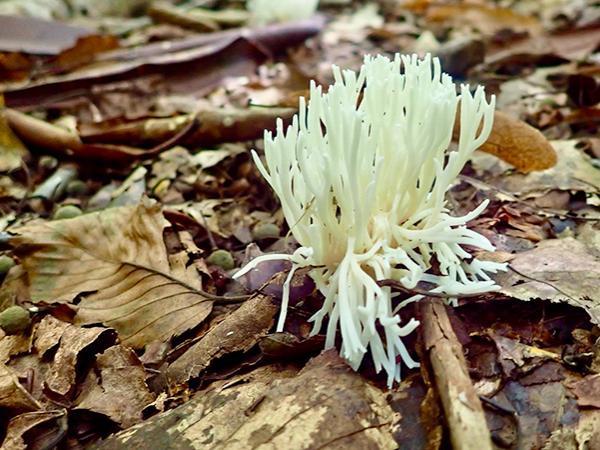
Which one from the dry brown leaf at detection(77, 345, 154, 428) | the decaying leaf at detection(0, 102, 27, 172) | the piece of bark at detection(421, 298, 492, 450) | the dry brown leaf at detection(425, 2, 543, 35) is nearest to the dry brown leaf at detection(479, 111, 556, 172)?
the piece of bark at detection(421, 298, 492, 450)

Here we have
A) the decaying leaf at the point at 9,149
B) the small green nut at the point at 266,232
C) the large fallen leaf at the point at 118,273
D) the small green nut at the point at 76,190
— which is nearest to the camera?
the large fallen leaf at the point at 118,273

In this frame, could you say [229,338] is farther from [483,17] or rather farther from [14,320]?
[483,17]

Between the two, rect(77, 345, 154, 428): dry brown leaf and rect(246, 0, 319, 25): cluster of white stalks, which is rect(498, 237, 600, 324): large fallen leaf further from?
rect(246, 0, 319, 25): cluster of white stalks

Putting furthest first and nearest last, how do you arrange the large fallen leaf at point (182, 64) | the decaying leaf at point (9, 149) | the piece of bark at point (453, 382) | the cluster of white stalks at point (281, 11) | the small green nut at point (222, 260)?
1. the cluster of white stalks at point (281, 11)
2. the large fallen leaf at point (182, 64)
3. the decaying leaf at point (9, 149)
4. the small green nut at point (222, 260)
5. the piece of bark at point (453, 382)

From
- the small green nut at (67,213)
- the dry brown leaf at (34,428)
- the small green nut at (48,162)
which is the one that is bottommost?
the dry brown leaf at (34,428)

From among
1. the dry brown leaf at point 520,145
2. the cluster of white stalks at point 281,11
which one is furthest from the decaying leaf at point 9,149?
the cluster of white stalks at point 281,11

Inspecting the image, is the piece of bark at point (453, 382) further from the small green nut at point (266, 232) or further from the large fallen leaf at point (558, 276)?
the small green nut at point (266, 232)
